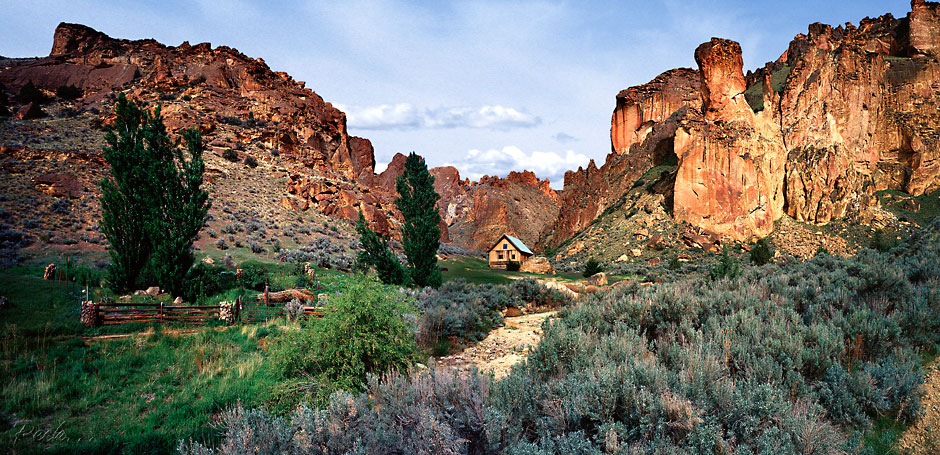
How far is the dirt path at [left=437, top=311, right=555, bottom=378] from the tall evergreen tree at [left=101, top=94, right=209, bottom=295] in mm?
13683

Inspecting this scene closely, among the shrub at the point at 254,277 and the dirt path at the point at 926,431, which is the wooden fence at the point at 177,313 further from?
the dirt path at the point at 926,431

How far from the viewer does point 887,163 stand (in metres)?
68.2

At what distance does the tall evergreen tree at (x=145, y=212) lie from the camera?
16484 mm

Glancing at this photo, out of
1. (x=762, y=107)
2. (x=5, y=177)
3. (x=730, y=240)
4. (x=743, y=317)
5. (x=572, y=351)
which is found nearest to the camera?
(x=572, y=351)

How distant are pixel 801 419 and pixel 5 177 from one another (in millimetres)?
46991

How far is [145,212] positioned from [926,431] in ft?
76.6

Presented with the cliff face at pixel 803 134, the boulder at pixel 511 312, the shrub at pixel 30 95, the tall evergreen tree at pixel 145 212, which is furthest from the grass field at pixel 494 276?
the shrub at pixel 30 95

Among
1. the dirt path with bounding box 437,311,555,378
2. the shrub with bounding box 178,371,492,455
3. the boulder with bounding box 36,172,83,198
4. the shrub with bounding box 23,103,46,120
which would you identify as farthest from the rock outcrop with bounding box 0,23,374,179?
the shrub with bounding box 178,371,492,455

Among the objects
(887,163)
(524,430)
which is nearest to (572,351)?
(524,430)

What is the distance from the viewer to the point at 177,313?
13344 mm

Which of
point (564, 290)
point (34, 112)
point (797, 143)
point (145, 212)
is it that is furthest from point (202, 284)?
point (797, 143)

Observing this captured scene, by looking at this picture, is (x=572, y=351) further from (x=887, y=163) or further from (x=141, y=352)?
(x=887, y=163)

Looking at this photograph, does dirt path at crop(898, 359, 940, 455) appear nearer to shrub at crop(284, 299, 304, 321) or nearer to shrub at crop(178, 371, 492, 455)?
shrub at crop(178, 371, 492, 455)

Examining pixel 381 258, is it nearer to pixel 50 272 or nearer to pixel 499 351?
pixel 499 351
